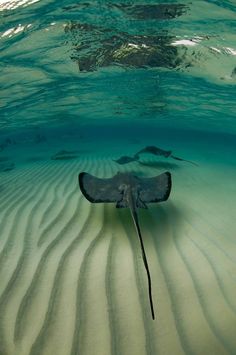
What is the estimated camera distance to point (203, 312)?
8.62 ft

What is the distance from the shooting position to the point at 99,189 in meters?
4.62

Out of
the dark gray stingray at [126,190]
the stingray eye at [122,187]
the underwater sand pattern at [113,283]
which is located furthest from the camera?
the stingray eye at [122,187]

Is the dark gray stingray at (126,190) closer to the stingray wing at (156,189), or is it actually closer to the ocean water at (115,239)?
the stingray wing at (156,189)

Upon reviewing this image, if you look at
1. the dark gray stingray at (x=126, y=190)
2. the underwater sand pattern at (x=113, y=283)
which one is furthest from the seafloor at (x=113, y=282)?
the dark gray stingray at (x=126, y=190)

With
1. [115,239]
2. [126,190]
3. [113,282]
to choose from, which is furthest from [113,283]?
[126,190]

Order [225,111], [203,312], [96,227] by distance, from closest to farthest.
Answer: [203,312] → [96,227] → [225,111]

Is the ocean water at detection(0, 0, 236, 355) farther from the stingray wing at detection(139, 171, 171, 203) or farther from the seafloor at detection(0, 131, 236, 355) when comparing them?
the stingray wing at detection(139, 171, 171, 203)

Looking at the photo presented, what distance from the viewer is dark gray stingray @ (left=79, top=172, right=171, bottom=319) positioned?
4.29 metres

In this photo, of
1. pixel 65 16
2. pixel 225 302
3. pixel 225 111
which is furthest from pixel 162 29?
pixel 225 111

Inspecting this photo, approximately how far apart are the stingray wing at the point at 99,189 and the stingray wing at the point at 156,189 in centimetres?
39

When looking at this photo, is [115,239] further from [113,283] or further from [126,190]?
[113,283]

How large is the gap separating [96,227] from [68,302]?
1.80 meters

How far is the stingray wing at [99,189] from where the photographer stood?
14.3ft

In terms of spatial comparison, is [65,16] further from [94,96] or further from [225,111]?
[225,111]
